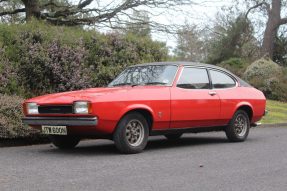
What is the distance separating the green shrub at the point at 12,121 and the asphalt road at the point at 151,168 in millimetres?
340

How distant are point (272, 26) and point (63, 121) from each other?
3655cm

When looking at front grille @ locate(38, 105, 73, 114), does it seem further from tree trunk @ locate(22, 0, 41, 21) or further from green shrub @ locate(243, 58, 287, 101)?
green shrub @ locate(243, 58, 287, 101)

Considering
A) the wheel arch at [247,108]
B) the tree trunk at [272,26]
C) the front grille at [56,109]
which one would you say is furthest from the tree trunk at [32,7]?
the tree trunk at [272,26]

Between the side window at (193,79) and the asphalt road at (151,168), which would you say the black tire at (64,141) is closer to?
the asphalt road at (151,168)

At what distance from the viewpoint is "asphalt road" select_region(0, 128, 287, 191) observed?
6.57m

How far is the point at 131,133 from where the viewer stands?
30.6 feet

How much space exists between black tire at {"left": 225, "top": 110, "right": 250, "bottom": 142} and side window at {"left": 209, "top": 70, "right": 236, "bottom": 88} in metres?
0.63

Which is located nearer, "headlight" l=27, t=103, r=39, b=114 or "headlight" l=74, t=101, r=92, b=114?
"headlight" l=74, t=101, r=92, b=114

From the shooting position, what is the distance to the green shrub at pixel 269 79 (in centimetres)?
2728

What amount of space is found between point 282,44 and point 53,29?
107ft

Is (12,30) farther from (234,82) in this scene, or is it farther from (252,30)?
(252,30)

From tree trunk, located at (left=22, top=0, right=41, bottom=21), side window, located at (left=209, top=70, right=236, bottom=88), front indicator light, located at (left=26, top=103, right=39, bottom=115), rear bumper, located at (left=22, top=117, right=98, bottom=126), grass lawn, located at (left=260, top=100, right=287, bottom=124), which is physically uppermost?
tree trunk, located at (left=22, top=0, right=41, bottom=21)

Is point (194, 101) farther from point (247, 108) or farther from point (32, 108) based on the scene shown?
point (32, 108)

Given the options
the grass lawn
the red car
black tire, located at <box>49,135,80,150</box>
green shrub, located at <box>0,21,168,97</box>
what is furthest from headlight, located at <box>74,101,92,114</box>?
the grass lawn
